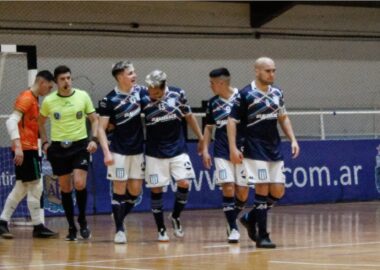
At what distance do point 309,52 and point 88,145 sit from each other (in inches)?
555

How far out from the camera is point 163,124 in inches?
497

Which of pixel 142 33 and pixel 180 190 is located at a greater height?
pixel 142 33

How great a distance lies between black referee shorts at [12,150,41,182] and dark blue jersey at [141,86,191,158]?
6.44 ft

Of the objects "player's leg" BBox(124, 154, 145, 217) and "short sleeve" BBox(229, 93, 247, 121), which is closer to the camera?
"short sleeve" BBox(229, 93, 247, 121)

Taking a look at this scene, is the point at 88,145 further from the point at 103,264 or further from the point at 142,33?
the point at 142,33

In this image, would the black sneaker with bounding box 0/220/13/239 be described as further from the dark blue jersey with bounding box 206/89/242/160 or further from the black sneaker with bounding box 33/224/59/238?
the dark blue jersey with bounding box 206/89/242/160

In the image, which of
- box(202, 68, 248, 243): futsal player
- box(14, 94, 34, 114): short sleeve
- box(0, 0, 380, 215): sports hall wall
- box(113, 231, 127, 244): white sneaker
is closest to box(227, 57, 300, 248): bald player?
box(202, 68, 248, 243): futsal player

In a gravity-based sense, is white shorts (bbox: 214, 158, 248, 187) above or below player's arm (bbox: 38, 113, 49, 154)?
below

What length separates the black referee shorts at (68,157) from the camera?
13.2m

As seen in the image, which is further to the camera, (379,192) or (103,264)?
(379,192)

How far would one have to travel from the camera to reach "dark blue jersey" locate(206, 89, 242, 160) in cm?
1254

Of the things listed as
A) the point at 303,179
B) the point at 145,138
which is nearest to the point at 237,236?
the point at 145,138

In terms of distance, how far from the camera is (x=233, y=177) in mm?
12508

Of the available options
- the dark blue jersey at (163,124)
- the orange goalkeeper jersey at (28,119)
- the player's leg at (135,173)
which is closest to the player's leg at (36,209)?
the orange goalkeeper jersey at (28,119)
